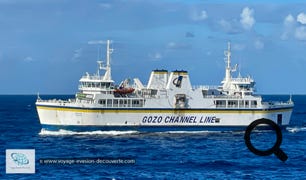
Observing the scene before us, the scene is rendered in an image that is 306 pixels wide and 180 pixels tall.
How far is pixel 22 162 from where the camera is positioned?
37.2 m

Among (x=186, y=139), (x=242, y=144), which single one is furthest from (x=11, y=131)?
(x=242, y=144)

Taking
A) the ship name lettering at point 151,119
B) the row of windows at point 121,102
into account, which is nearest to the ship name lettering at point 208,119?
the ship name lettering at point 151,119

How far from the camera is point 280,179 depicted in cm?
3844

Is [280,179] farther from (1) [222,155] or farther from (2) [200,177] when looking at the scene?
(1) [222,155]

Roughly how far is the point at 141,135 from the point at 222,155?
16.4 metres

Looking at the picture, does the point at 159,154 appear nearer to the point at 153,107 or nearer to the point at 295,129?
the point at 153,107

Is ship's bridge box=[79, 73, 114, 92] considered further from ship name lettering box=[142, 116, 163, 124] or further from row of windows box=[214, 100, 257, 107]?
row of windows box=[214, 100, 257, 107]

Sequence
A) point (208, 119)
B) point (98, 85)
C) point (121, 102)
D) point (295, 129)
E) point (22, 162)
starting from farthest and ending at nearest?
point (295, 129) → point (208, 119) → point (98, 85) → point (121, 102) → point (22, 162)

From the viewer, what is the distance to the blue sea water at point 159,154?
131 ft

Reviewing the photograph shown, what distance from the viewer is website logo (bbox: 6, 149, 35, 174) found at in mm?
36469

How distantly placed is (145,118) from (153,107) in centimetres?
156

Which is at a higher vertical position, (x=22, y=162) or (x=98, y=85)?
(x=98, y=85)

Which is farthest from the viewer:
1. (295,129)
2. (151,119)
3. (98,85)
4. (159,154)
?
(295,129)

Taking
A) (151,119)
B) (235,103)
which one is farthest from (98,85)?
(235,103)
